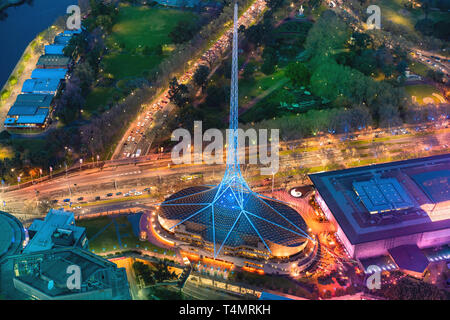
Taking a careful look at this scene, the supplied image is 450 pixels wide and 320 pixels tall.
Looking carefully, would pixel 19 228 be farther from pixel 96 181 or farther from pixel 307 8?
pixel 307 8

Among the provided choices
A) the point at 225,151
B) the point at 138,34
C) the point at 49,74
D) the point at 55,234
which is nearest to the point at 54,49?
the point at 49,74

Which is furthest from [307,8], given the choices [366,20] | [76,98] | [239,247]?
[239,247]

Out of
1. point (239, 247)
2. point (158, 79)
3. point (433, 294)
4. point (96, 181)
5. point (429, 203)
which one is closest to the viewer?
point (433, 294)

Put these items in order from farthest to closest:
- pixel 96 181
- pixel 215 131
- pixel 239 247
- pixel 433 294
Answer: pixel 215 131 → pixel 96 181 → pixel 239 247 → pixel 433 294

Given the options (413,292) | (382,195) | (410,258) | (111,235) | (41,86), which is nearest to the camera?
(413,292)

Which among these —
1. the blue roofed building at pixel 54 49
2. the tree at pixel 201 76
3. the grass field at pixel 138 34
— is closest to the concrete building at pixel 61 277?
the tree at pixel 201 76

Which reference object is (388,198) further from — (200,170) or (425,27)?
(425,27)

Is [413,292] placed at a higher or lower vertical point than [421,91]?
lower
